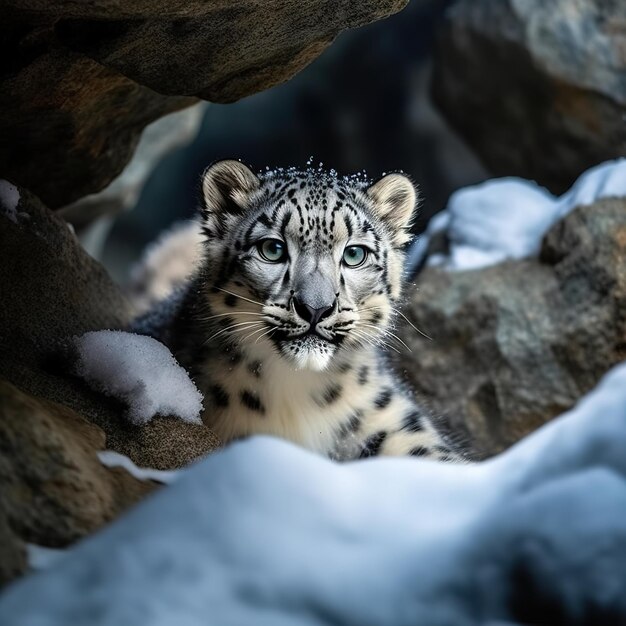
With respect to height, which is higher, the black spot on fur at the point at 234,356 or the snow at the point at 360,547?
the snow at the point at 360,547

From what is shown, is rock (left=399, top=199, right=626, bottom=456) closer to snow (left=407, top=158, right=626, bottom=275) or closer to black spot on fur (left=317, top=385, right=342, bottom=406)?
snow (left=407, top=158, right=626, bottom=275)

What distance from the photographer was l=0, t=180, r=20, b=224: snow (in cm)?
281

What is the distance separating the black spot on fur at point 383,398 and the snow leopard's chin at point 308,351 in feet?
1.37

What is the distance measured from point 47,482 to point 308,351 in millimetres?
1050

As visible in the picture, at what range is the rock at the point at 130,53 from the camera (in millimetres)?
2275

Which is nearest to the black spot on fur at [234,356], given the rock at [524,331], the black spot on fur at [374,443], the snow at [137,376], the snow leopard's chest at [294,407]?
the snow leopard's chest at [294,407]

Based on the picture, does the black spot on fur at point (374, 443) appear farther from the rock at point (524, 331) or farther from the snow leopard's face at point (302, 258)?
the rock at point (524, 331)

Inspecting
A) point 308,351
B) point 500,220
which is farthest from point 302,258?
point 500,220

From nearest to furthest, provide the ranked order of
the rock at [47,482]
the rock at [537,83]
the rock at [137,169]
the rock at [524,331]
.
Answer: the rock at [47,482] < the rock at [524,331] < the rock at [537,83] < the rock at [137,169]

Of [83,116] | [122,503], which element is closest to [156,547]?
[122,503]

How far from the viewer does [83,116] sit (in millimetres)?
3000

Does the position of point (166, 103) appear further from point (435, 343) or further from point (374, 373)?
point (435, 343)

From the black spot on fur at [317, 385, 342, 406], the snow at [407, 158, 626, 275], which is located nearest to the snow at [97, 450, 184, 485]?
the black spot on fur at [317, 385, 342, 406]

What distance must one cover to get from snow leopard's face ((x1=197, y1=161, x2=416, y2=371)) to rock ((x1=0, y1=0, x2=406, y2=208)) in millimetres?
323
